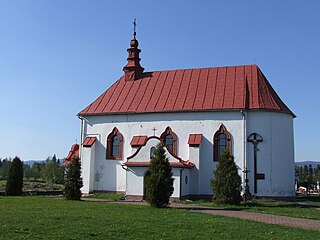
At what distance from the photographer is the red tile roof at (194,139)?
30.3m

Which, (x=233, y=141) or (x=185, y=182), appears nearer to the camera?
(x=185, y=182)

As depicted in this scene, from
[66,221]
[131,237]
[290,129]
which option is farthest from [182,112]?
[131,237]

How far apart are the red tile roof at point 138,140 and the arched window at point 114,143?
59.0 inches

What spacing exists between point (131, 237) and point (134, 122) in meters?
21.9

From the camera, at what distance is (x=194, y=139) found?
30.5m

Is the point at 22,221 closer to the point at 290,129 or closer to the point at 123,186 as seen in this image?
the point at 123,186

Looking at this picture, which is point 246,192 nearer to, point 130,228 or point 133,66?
point 133,66

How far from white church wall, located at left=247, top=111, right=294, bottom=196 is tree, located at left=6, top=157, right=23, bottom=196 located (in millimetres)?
17815

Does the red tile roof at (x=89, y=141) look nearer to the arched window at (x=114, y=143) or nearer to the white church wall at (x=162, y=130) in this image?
the white church wall at (x=162, y=130)

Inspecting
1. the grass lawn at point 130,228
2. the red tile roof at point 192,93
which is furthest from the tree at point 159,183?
the red tile roof at point 192,93

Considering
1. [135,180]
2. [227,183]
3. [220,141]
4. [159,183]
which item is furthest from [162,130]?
[159,183]

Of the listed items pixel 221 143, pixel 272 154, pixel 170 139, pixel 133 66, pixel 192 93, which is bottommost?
pixel 272 154

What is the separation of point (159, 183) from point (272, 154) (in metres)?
11.4

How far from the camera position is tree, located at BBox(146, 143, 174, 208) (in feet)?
72.2
